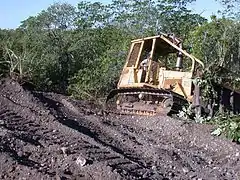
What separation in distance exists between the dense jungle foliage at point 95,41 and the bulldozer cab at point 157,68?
0.97 metres

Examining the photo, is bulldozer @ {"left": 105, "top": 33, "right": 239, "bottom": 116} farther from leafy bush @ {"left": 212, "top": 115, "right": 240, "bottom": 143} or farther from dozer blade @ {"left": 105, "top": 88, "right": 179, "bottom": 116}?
leafy bush @ {"left": 212, "top": 115, "right": 240, "bottom": 143}

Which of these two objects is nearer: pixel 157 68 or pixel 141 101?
Answer: pixel 141 101

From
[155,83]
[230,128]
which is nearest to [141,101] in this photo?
[155,83]

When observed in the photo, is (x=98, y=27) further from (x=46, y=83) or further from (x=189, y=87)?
(x=189, y=87)

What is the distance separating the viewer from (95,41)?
24.3 metres

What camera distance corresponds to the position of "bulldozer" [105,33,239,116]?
12.6 meters

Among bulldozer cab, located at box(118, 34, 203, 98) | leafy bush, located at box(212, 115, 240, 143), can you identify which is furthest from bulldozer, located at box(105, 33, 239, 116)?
leafy bush, located at box(212, 115, 240, 143)

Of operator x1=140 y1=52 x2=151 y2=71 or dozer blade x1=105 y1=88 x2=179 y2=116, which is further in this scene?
operator x1=140 y1=52 x2=151 y2=71

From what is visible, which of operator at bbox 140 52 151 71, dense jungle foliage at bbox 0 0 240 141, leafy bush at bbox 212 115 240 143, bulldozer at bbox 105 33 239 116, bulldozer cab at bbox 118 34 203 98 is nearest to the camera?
leafy bush at bbox 212 115 240 143

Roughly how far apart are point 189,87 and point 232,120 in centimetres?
221

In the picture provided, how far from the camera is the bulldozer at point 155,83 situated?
12.6 m

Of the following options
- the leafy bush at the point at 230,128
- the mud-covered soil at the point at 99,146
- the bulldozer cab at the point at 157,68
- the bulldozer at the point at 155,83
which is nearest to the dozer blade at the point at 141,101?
the bulldozer at the point at 155,83

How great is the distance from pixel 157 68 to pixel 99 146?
5.73 m

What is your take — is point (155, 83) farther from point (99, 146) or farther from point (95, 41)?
point (95, 41)
